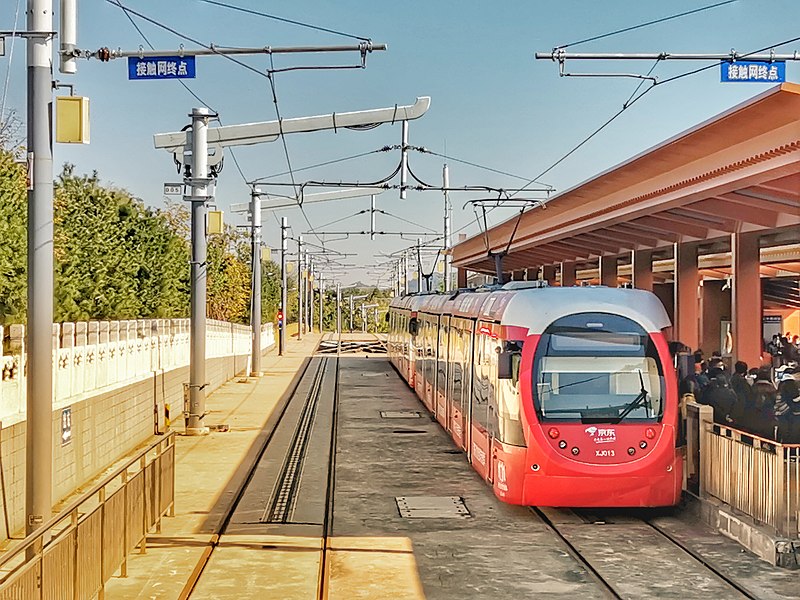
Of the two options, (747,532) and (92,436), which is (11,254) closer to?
(92,436)

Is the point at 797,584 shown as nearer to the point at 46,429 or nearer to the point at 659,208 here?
the point at 46,429

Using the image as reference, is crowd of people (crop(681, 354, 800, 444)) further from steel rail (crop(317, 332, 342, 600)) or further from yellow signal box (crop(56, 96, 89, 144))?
yellow signal box (crop(56, 96, 89, 144))

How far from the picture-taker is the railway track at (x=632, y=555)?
426 inches

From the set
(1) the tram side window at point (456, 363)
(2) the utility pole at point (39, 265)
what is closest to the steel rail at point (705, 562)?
(1) the tram side window at point (456, 363)

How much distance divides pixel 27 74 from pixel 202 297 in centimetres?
1212

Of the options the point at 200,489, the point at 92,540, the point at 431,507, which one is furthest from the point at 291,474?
the point at 92,540

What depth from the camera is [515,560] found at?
12148mm

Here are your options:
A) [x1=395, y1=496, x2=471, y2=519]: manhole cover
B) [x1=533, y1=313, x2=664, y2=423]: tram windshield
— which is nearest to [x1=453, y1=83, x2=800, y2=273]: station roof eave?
[x1=533, y1=313, x2=664, y2=423]: tram windshield

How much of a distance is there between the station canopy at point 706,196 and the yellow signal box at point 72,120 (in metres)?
7.90

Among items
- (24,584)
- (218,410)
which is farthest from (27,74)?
(218,410)

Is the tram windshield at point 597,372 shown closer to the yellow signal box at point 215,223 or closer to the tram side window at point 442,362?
the tram side window at point 442,362

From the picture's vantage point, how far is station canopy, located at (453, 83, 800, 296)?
1557 centimetres

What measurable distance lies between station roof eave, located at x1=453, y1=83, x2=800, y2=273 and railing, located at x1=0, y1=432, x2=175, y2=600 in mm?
8487

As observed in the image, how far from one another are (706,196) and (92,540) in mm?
12762
